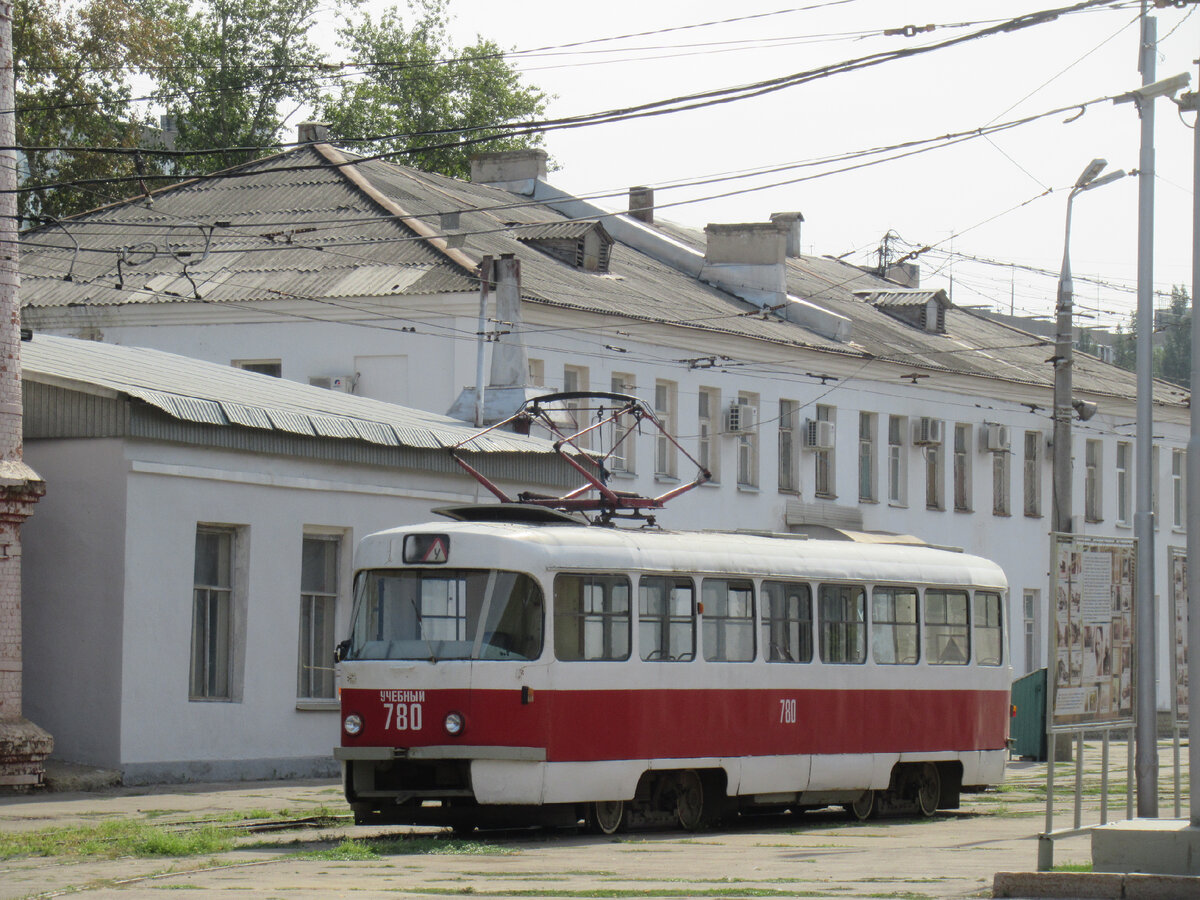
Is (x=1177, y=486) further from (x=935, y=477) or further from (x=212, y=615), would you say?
(x=212, y=615)

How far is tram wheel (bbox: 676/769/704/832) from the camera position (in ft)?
57.1

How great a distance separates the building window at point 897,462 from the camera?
4488 cm

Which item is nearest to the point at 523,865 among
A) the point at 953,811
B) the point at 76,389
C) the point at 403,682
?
the point at 403,682

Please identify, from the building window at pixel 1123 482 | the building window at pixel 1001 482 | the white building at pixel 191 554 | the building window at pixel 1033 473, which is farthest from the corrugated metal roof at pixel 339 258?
the building window at pixel 1123 482

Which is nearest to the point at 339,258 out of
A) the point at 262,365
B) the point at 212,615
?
the point at 262,365

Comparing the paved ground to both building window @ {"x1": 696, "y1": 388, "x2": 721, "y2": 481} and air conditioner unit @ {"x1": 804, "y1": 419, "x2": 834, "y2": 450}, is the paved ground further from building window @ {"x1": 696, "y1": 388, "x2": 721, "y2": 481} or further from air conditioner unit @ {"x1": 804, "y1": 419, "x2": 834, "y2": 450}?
air conditioner unit @ {"x1": 804, "y1": 419, "x2": 834, "y2": 450}

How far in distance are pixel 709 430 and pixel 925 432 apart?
7288 mm

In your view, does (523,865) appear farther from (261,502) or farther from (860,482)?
(860,482)

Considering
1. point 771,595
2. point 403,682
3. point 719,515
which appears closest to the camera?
point 403,682

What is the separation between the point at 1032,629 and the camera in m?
47.5

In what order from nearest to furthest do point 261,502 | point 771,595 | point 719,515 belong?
point 771,595
point 261,502
point 719,515

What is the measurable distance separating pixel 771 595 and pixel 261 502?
682 centimetres

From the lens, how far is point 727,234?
44.1m

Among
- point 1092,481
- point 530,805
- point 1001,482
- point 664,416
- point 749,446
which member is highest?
point 664,416
